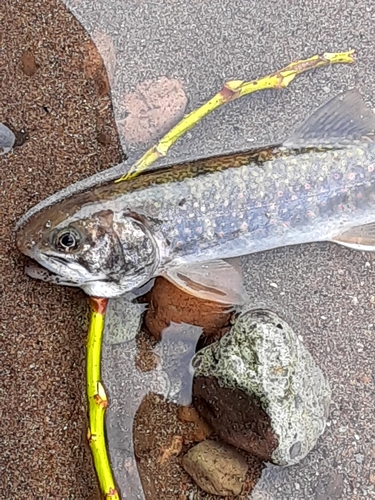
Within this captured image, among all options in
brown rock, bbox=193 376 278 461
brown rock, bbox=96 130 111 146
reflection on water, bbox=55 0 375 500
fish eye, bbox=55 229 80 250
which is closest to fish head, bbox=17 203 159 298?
fish eye, bbox=55 229 80 250

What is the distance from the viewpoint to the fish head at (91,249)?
306 centimetres

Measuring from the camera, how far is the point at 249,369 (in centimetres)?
315

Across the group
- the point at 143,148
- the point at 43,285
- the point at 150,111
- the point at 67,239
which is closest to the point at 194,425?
the point at 43,285

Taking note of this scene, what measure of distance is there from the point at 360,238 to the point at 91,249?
1.29 metres

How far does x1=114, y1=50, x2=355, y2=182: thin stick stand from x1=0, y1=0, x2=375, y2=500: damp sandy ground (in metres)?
0.07

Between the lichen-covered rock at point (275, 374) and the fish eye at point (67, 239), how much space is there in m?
0.78

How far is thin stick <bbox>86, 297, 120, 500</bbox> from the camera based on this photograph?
3.06m

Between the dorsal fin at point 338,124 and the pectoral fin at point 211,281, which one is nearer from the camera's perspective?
the pectoral fin at point 211,281

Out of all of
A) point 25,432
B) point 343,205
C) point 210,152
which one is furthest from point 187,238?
point 25,432

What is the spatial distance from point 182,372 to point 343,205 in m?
1.06

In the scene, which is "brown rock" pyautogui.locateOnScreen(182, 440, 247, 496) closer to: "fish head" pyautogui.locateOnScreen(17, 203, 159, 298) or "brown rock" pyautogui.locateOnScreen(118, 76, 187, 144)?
"fish head" pyautogui.locateOnScreen(17, 203, 159, 298)

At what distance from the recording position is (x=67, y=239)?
3047 mm

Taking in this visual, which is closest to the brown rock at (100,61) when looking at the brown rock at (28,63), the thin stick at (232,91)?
the brown rock at (28,63)

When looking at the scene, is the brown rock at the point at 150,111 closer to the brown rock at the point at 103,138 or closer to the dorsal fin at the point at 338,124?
the brown rock at the point at 103,138
